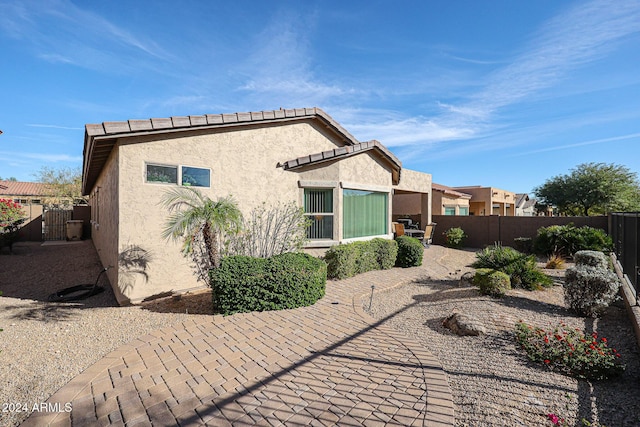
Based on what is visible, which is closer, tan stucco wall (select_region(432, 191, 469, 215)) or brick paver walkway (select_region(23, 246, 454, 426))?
brick paver walkway (select_region(23, 246, 454, 426))

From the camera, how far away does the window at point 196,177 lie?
24.9 ft

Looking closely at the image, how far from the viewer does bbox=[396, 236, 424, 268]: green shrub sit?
11188mm

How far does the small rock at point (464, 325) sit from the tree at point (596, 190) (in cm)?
3294

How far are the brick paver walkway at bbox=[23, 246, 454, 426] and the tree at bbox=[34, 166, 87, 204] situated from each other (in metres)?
38.6

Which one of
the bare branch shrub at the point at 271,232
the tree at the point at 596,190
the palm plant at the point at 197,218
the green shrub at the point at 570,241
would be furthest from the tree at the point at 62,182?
the tree at the point at 596,190

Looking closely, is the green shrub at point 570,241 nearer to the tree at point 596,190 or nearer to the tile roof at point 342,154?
the tile roof at point 342,154

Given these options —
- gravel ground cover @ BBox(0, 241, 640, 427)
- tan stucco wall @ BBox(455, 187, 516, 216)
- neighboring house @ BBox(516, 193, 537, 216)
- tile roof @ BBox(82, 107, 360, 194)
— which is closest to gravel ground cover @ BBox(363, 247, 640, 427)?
gravel ground cover @ BBox(0, 241, 640, 427)

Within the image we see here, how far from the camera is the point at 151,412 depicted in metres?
Answer: 3.20

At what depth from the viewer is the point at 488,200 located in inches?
1166

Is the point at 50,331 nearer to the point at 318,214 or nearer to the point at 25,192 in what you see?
the point at 318,214

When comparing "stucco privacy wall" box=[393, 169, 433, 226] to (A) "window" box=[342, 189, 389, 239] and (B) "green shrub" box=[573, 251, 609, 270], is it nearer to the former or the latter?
→ (A) "window" box=[342, 189, 389, 239]

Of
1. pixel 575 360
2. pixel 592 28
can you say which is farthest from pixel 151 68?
pixel 592 28

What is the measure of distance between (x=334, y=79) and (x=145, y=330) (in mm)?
11301

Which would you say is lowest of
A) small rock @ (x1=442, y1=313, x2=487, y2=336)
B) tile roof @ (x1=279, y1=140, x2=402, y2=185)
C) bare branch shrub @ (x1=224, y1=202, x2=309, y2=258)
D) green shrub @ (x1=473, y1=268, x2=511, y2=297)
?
small rock @ (x1=442, y1=313, x2=487, y2=336)
